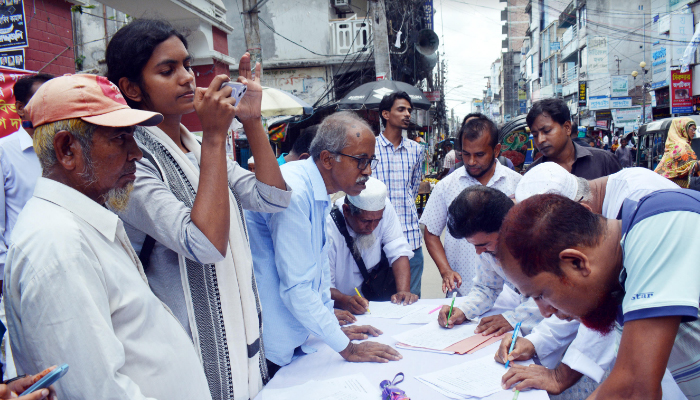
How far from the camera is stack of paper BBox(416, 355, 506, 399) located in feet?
5.41

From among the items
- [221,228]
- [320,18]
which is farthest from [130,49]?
[320,18]

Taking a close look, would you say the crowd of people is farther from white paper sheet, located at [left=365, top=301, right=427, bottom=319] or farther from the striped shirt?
the striped shirt

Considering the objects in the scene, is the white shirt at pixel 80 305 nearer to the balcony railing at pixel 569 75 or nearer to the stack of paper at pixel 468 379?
the stack of paper at pixel 468 379

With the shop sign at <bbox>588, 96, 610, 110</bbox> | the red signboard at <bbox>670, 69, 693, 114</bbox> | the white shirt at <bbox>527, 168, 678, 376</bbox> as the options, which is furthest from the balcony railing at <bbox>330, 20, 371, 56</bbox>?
the shop sign at <bbox>588, 96, 610, 110</bbox>

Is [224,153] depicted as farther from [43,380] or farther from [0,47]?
[0,47]

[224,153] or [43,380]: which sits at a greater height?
[224,153]

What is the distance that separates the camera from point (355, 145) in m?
2.04

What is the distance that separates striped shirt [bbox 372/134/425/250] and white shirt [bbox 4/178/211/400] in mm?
2925

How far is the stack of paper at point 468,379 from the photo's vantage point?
165 cm

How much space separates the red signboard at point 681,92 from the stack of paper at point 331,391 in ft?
78.0

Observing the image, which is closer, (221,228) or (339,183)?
(221,228)

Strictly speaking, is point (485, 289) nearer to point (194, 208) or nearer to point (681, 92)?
point (194, 208)

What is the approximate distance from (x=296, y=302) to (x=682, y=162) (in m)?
6.69

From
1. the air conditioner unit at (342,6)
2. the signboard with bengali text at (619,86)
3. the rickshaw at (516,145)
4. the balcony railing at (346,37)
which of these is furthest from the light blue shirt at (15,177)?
the signboard with bengali text at (619,86)
